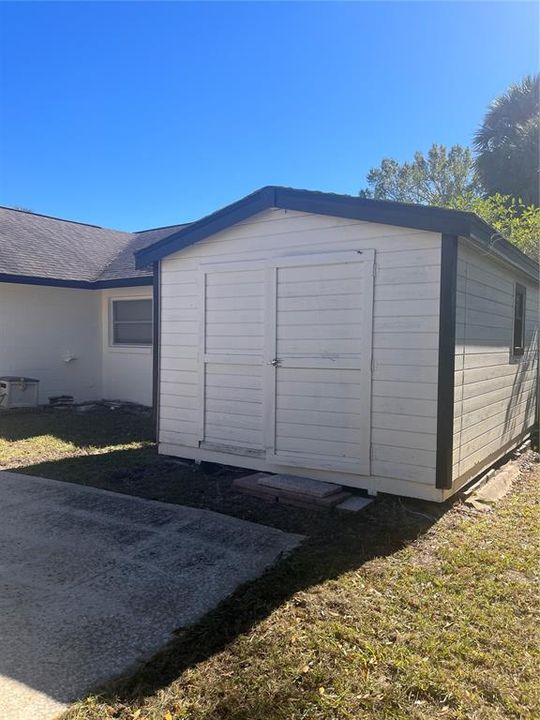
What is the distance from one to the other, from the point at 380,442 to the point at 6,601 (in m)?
3.16

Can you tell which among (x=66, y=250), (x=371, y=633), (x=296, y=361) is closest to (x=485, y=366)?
(x=296, y=361)

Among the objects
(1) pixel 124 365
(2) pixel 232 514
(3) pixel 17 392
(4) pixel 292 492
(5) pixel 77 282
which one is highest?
(5) pixel 77 282

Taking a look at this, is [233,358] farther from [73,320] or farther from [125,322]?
[73,320]

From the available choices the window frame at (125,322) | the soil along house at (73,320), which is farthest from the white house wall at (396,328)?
the window frame at (125,322)

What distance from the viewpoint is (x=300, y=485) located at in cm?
497

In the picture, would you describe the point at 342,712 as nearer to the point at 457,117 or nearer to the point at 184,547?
the point at 184,547

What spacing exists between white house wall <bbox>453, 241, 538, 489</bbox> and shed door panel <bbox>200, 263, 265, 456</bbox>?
6.47 ft

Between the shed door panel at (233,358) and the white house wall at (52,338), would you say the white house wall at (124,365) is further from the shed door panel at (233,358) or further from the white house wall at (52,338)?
the shed door panel at (233,358)

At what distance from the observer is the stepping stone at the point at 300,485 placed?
4.78m

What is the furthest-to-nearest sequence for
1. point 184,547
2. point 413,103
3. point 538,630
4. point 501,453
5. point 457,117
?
point 457,117 → point 413,103 → point 501,453 → point 184,547 → point 538,630

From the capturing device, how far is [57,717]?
6.92 feet

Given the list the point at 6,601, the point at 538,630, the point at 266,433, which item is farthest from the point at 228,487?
the point at 538,630

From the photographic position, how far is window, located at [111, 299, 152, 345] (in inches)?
416

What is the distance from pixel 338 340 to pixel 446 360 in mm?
1034
